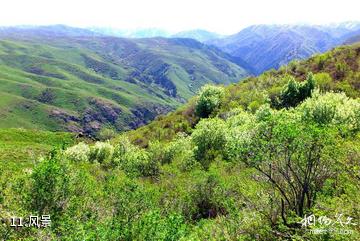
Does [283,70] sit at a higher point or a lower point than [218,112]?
higher

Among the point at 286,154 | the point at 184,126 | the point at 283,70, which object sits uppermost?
the point at 286,154

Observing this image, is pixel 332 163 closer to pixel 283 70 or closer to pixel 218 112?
pixel 218 112

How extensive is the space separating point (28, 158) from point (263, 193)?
62.7 metres

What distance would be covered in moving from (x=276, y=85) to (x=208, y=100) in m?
24.7

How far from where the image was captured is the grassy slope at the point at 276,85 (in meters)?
118

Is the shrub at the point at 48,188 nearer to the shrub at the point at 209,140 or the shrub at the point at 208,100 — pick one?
the shrub at the point at 209,140

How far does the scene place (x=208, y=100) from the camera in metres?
137

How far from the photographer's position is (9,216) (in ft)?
72.4

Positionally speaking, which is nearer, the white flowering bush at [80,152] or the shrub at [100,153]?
the white flowering bush at [80,152]

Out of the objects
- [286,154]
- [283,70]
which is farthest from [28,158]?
[283,70]

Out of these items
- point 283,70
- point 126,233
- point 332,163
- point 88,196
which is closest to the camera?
point 126,233

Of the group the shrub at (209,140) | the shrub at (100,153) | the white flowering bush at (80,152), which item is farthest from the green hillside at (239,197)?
the shrub at (100,153)

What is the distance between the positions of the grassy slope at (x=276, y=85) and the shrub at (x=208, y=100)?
9.55ft

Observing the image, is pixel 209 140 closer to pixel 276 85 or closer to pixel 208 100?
pixel 208 100
